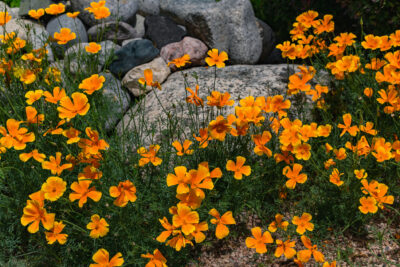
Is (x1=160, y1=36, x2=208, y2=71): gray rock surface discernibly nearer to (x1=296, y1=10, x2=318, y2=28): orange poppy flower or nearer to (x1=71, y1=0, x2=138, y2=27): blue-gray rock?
(x1=71, y1=0, x2=138, y2=27): blue-gray rock

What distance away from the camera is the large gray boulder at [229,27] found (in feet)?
13.4

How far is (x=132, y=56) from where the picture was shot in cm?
382

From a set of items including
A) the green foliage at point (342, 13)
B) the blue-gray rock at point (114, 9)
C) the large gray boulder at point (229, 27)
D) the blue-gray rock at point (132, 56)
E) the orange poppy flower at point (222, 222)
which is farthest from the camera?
the blue-gray rock at point (114, 9)

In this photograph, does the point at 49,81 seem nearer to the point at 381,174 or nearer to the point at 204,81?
the point at 204,81

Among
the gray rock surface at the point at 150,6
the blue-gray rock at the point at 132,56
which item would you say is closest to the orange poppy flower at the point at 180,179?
the blue-gray rock at the point at 132,56

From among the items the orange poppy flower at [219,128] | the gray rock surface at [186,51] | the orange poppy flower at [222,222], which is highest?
the orange poppy flower at [219,128]

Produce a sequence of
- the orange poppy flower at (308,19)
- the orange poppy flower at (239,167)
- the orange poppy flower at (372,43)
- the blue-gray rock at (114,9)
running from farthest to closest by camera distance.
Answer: the blue-gray rock at (114,9), the orange poppy flower at (308,19), the orange poppy flower at (372,43), the orange poppy flower at (239,167)

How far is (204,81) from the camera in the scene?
3357 millimetres

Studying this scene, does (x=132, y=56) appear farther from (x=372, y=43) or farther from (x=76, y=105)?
(x=372, y=43)

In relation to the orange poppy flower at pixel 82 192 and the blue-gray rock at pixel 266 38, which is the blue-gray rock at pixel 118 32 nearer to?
the blue-gray rock at pixel 266 38

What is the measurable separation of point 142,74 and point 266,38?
165 centimetres

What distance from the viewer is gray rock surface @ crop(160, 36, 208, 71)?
396cm

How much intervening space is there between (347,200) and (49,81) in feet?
6.97

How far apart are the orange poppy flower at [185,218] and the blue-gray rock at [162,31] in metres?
2.89
